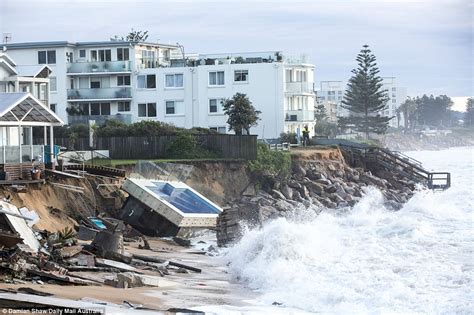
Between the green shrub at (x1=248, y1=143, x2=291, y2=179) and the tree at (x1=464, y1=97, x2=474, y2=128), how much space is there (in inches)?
5725

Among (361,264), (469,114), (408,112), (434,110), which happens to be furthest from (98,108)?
(469,114)

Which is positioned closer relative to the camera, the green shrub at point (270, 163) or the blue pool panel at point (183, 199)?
the blue pool panel at point (183, 199)

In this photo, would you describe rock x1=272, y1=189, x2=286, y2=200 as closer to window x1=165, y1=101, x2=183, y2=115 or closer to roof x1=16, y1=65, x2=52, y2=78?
roof x1=16, y1=65, x2=52, y2=78

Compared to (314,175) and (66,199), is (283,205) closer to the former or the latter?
(314,175)

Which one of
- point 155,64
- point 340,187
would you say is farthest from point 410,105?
point 340,187

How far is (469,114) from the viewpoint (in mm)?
193375

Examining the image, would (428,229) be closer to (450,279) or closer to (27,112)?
(450,279)

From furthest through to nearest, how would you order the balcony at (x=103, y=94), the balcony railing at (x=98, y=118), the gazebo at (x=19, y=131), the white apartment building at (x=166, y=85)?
the balcony at (x=103, y=94) → the balcony railing at (x=98, y=118) → the white apartment building at (x=166, y=85) → the gazebo at (x=19, y=131)

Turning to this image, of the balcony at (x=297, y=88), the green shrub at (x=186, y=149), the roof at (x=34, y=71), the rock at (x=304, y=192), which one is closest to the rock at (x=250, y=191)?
the rock at (x=304, y=192)

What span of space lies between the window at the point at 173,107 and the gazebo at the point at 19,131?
2662cm

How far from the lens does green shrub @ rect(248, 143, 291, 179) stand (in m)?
47.4

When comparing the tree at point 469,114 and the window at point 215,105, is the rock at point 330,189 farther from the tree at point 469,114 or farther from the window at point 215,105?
the tree at point 469,114

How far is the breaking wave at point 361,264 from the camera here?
22.5 meters

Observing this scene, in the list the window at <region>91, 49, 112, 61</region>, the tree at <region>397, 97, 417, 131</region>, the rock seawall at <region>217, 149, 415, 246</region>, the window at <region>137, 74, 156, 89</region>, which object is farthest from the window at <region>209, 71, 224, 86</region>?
the tree at <region>397, 97, 417, 131</region>
